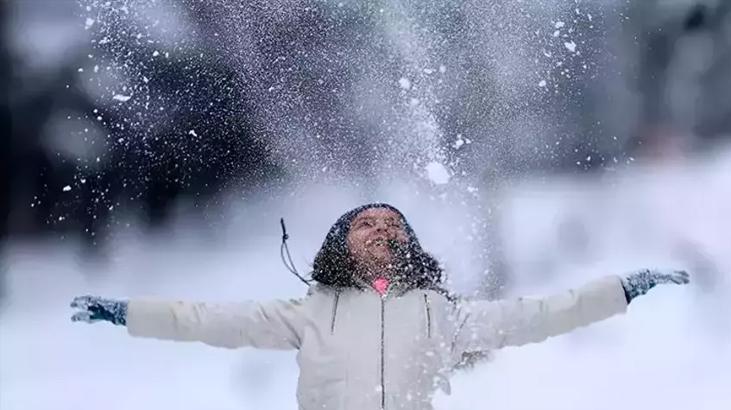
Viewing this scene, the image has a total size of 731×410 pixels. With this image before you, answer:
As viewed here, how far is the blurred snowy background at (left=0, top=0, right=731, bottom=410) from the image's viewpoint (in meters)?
1.57

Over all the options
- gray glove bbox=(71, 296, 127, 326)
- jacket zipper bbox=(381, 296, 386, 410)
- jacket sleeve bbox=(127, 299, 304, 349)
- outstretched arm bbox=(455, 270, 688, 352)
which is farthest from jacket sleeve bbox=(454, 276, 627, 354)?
gray glove bbox=(71, 296, 127, 326)

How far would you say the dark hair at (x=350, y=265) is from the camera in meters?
1.29

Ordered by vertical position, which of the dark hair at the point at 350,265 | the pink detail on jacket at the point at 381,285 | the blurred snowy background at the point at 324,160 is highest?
the blurred snowy background at the point at 324,160

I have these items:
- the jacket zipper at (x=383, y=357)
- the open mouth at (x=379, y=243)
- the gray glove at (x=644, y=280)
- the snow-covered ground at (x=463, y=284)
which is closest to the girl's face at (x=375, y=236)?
the open mouth at (x=379, y=243)

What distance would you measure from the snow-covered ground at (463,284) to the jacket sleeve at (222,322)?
1.07ft

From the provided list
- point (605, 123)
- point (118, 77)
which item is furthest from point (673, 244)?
point (118, 77)

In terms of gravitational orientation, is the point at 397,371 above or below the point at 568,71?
below

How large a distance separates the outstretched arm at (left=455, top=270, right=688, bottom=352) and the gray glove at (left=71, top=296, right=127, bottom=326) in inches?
20.7

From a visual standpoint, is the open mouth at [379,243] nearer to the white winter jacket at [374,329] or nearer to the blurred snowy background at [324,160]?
the white winter jacket at [374,329]

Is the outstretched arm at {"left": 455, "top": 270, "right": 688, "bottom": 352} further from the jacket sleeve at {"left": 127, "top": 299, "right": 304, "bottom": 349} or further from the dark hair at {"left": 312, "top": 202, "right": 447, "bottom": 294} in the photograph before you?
the jacket sleeve at {"left": 127, "top": 299, "right": 304, "bottom": 349}

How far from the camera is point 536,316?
1239mm

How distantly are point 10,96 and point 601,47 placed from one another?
1.27 metres

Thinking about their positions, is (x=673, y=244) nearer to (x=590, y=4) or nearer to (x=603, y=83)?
(x=603, y=83)

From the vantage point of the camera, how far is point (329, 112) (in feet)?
5.49
